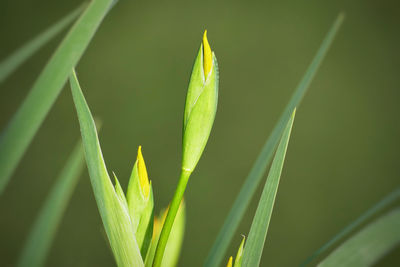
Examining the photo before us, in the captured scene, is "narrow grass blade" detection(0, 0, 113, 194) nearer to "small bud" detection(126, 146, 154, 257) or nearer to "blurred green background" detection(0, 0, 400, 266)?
"small bud" detection(126, 146, 154, 257)

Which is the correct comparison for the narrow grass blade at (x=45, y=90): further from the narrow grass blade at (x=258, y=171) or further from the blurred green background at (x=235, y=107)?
the blurred green background at (x=235, y=107)

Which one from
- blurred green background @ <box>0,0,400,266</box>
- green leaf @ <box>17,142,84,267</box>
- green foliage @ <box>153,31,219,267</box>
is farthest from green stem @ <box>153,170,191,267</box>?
blurred green background @ <box>0,0,400,266</box>

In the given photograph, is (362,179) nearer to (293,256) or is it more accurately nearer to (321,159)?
(321,159)

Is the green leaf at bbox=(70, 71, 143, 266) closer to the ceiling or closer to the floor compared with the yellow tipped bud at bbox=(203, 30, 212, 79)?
closer to the floor

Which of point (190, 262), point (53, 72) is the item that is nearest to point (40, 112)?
point (53, 72)

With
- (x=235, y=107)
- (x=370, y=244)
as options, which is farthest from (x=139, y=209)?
(x=235, y=107)

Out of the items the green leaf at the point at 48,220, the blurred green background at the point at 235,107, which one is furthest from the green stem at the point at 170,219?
the blurred green background at the point at 235,107

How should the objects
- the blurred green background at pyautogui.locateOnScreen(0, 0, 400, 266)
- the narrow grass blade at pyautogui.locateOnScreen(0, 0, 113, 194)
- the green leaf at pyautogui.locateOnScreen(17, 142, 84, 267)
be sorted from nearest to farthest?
1. the narrow grass blade at pyautogui.locateOnScreen(0, 0, 113, 194)
2. the green leaf at pyautogui.locateOnScreen(17, 142, 84, 267)
3. the blurred green background at pyautogui.locateOnScreen(0, 0, 400, 266)
